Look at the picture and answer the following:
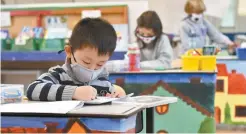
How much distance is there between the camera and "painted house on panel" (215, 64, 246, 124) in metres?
3.21

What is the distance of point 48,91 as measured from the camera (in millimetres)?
1292

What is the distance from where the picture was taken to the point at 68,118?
3.48ft

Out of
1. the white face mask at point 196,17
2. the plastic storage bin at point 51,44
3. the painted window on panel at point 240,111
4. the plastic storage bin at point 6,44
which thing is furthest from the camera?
the plastic storage bin at point 6,44

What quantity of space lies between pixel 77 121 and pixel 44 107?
4.6 inches

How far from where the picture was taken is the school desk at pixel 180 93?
7.80 feet

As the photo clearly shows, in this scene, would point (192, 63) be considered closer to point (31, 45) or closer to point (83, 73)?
point (83, 73)

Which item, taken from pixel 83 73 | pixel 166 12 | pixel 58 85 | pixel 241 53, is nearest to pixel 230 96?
pixel 241 53

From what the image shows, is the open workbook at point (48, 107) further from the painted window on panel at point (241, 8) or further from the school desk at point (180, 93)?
the painted window on panel at point (241, 8)

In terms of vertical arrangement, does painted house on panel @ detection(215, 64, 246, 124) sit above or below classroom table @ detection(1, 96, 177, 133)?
below

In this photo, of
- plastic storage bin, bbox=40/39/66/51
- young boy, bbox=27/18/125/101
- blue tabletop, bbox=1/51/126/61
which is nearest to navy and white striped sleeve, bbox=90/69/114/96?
young boy, bbox=27/18/125/101

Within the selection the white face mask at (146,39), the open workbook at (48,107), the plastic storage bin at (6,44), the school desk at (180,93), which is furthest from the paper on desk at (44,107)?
the plastic storage bin at (6,44)

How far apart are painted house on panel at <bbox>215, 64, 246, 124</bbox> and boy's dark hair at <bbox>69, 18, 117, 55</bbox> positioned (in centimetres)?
194

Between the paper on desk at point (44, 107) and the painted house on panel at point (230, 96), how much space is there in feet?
7.22

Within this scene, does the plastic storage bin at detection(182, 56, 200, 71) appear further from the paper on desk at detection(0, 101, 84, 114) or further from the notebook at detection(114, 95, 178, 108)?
the paper on desk at detection(0, 101, 84, 114)
